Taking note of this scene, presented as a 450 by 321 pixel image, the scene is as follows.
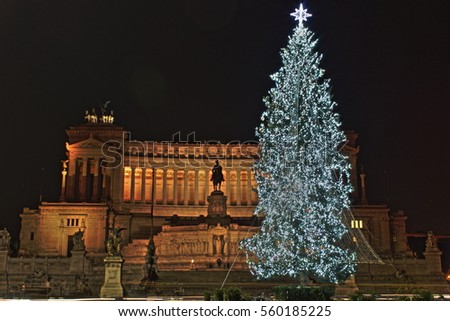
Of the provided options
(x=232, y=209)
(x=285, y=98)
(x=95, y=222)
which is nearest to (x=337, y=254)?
(x=285, y=98)

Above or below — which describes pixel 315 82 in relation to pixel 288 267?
above

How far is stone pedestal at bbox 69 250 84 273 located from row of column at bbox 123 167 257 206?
2915 cm

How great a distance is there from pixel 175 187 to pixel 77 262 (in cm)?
3411

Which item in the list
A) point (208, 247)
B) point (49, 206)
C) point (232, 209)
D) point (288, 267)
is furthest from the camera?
point (232, 209)

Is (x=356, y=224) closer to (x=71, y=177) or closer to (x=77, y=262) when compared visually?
(x=77, y=262)

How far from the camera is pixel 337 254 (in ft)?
112

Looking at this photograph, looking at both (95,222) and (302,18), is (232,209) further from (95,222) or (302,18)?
(302,18)

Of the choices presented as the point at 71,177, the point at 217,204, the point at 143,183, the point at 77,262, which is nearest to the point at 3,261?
the point at 77,262

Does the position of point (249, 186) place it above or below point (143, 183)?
below

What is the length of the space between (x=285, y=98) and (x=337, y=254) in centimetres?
959

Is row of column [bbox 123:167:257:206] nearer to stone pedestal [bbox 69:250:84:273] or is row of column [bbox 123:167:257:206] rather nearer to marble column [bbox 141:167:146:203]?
marble column [bbox 141:167:146:203]

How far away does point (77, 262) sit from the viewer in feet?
206

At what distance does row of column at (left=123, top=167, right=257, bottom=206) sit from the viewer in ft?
307

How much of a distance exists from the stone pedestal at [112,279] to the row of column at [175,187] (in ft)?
159
